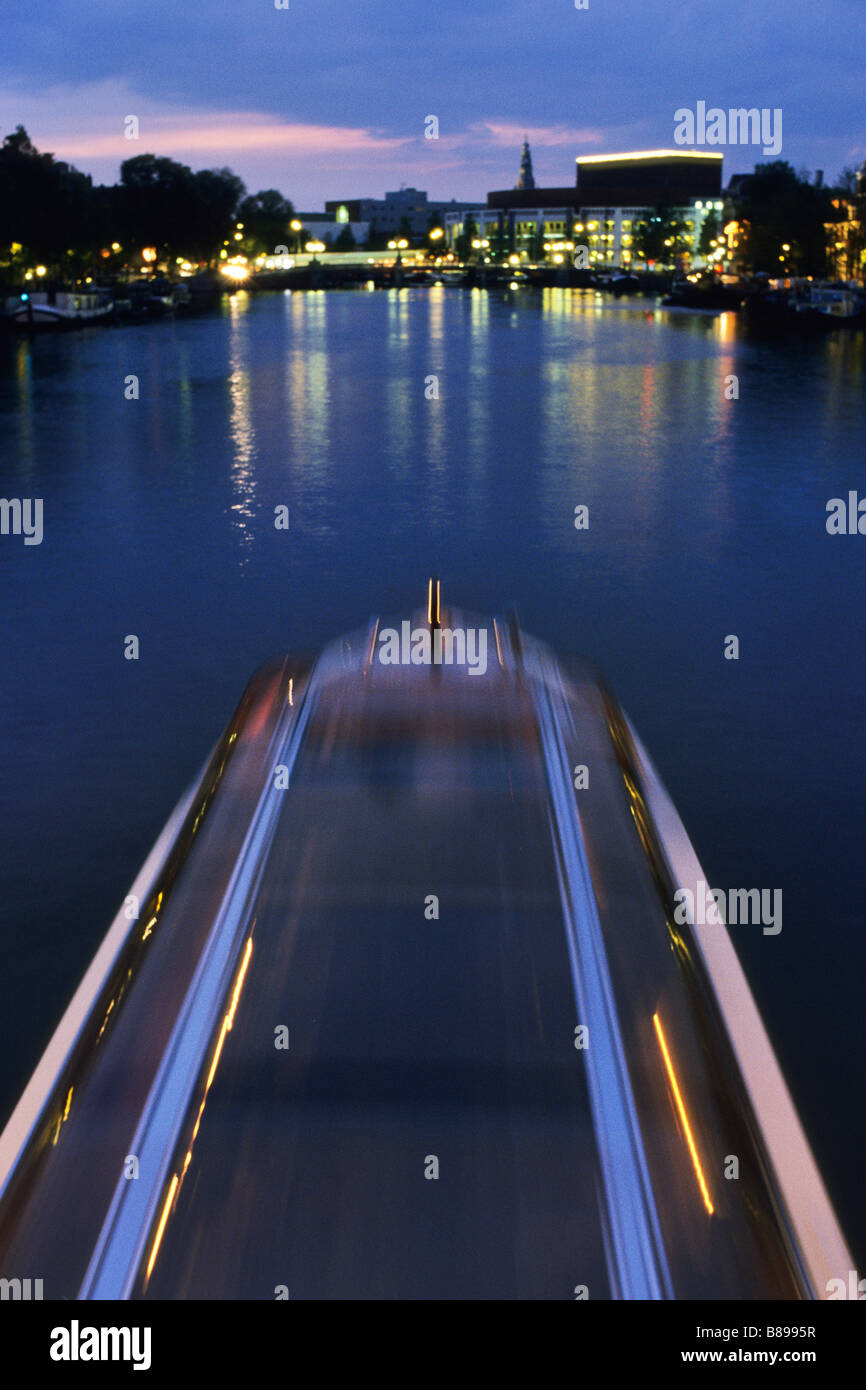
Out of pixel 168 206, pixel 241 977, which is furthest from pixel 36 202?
pixel 241 977

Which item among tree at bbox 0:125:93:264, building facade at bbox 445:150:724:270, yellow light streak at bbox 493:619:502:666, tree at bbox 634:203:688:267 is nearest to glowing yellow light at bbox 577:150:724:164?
building facade at bbox 445:150:724:270

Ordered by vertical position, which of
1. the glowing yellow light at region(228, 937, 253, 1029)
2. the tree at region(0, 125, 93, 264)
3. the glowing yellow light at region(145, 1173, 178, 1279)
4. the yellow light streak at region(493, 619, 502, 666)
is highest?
the tree at region(0, 125, 93, 264)

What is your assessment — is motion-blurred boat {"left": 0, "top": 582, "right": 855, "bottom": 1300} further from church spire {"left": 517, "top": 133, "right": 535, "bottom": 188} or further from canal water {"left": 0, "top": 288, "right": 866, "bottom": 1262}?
church spire {"left": 517, "top": 133, "right": 535, "bottom": 188}

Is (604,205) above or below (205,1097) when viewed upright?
above

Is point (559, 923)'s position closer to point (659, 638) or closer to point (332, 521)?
point (659, 638)

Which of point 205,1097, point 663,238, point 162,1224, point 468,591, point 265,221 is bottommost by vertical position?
point 162,1224

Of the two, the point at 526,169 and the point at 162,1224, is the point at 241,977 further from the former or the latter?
the point at 526,169

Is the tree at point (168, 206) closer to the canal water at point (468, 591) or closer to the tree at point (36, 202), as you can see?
the tree at point (36, 202)
